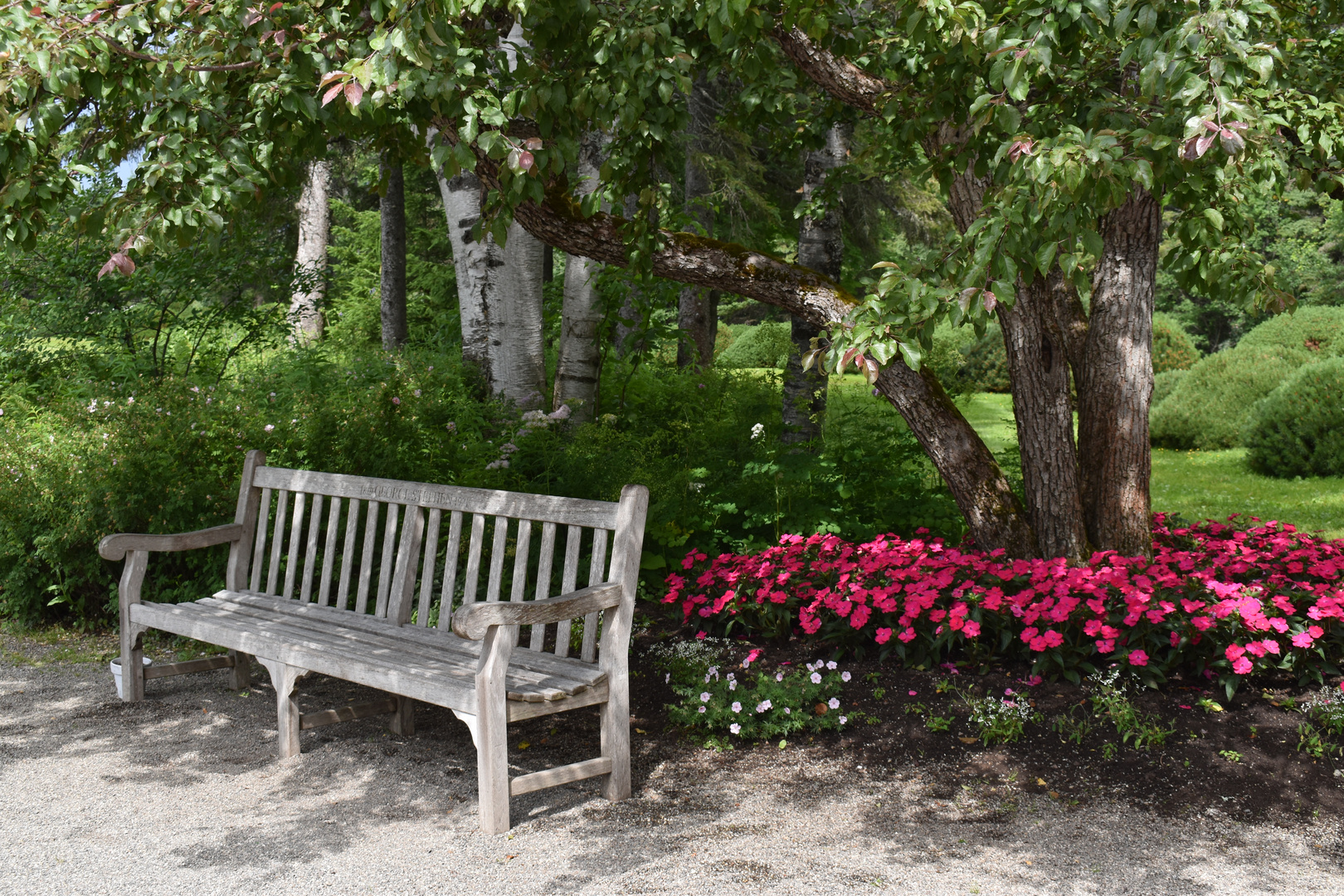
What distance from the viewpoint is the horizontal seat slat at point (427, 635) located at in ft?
11.7

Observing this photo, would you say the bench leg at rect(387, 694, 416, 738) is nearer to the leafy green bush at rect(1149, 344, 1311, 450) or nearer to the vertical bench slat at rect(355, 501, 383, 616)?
the vertical bench slat at rect(355, 501, 383, 616)

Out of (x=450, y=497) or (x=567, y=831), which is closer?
(x=567, y=831)

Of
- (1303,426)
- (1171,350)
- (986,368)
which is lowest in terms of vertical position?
(1303,426)

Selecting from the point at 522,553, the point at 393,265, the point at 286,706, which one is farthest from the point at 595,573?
the point at 393,265

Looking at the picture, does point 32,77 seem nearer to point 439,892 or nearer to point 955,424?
point 439,892

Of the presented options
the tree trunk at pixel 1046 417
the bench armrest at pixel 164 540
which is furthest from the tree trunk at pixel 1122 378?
the bench armrest at pixel 164 540

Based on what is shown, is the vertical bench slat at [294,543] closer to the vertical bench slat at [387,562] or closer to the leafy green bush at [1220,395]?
the vertical bench slat at [387,562]

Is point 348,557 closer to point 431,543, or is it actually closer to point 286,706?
point 431,543

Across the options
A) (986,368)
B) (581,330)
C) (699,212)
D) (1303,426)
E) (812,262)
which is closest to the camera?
(581,330)

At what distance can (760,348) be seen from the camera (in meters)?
19.0

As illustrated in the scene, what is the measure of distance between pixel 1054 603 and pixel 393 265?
907cm

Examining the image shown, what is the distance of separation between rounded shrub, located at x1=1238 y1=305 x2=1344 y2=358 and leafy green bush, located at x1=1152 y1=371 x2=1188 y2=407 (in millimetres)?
912

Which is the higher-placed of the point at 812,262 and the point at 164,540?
the point at 812,262

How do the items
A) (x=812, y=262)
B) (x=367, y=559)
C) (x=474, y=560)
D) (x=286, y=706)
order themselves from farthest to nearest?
(x=812, y=262), (x=367, y=559), (x=474, y=560), (x=286, y=706)
